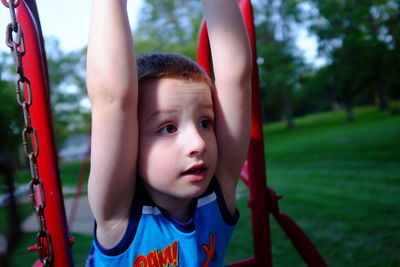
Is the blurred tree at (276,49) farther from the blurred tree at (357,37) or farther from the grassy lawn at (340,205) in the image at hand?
the grassy lawn at (340,205)

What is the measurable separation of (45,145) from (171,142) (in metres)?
0.33

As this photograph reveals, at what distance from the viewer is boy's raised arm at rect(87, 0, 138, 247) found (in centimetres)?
73

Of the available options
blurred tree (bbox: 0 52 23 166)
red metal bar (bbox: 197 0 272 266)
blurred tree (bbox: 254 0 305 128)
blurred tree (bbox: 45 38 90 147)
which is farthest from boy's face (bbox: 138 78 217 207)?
blurred tree (bbox: 254 0 305 128)

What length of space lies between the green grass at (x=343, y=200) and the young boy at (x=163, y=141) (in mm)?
1640

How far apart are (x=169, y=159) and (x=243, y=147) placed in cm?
29

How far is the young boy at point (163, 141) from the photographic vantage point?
74 centimetres

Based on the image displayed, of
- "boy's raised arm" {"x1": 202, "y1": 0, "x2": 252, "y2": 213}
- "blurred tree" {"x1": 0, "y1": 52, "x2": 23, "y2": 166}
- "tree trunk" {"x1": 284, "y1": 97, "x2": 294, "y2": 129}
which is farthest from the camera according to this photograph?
"tree trunk" {"x1": 284, "y1": 97, "x2": 294, "y2": 129}

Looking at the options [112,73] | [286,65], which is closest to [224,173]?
[112,73]

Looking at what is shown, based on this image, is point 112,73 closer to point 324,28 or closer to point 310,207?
point 310,207

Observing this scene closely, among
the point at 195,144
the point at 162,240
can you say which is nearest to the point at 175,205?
the point at 162,240

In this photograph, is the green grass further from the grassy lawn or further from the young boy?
the young boy

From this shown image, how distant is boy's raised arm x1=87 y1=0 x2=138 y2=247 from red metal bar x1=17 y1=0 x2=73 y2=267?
0.49 ft

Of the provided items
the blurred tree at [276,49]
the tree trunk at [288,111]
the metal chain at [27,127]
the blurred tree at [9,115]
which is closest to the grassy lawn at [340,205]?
the blurred tree at [9,115]

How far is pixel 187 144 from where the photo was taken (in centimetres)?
81
